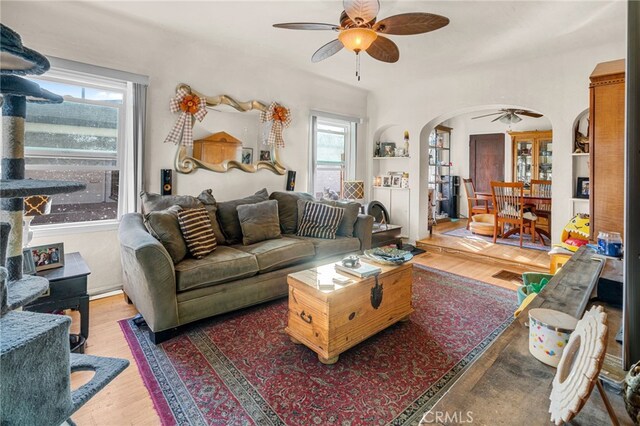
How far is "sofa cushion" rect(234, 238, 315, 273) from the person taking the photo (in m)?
2.85

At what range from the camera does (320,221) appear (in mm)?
3625

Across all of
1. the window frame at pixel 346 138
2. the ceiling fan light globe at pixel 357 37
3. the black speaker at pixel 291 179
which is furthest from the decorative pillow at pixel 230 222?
the ceiling fan light globe at pixel 357 37

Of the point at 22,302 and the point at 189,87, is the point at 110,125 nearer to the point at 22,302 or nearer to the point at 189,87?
the point at 189,87

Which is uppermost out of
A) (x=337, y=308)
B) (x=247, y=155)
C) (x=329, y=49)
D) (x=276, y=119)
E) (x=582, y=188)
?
(x=329, y=49)

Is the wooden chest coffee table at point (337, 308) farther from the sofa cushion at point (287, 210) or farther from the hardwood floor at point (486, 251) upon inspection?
the hardwood floor at point (486, 251)

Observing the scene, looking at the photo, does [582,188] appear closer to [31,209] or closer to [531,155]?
[531,155]

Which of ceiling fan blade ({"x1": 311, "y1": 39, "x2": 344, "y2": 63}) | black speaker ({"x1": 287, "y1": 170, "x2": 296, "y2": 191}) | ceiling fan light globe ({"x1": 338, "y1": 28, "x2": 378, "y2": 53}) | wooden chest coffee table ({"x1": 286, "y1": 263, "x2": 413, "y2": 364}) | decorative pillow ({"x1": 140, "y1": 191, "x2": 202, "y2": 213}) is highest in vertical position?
ceiling fan blade ({"x1": 311, "y1": 39, "x2": 344, "y2": 63})

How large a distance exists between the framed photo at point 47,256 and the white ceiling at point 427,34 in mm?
2180

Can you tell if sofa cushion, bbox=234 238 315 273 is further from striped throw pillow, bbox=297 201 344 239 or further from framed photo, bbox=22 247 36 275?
framed photo, bbox=22 247 36 275

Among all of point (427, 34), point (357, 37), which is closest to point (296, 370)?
point (357, 37)

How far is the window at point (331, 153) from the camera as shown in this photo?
16.4ft

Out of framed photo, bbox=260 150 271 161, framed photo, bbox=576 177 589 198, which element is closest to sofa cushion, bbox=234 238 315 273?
framed photo, bbox=260 150 271 161

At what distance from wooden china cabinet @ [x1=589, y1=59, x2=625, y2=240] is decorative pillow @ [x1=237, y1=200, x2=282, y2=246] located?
272 cm

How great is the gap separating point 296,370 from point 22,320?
57.0 inches
